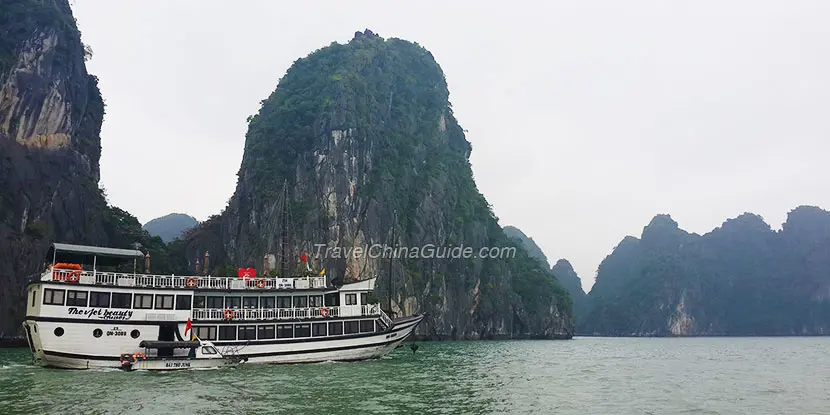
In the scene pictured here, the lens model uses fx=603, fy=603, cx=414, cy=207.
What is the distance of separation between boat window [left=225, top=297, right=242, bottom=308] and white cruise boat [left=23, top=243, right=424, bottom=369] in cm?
5

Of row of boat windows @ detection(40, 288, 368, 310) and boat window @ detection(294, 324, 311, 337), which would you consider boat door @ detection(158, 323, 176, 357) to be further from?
boat window @ detection(294, 324, 311, 337)

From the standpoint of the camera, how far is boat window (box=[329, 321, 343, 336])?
→ 3328 cm

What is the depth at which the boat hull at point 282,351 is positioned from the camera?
90.0 feet

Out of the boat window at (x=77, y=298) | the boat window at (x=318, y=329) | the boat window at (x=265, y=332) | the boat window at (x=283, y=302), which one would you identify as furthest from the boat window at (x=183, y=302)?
the boat window at (x=318, y=329)

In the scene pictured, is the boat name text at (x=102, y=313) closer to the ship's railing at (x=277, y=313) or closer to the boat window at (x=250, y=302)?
the ship's railing at (x=277, y=313)

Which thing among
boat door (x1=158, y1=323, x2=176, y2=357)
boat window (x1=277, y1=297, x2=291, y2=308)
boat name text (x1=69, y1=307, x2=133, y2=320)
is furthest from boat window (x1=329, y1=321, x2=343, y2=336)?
boat name text (x1=69, y1=307, x2=133, y2=320)

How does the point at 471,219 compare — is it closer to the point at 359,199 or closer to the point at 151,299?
the point at 359,199

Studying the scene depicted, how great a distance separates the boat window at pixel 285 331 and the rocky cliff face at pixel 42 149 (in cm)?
3563

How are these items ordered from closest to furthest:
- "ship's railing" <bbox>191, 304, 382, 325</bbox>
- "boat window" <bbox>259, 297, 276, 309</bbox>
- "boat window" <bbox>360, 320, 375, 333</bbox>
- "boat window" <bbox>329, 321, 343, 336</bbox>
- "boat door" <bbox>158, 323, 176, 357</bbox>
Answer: "boat door" <bbox>158, 323, 176, 357</bbox>, "ship's railing" <bbox>191, 304, 382, 325</bbox>, "boat window" <bbox>259, 297, 276, 309</bbox>, "boat window" <bbox>329, 321, 343, 336</bbox>, "boat window" <bbox>360, 320, 375, 333</bbox>

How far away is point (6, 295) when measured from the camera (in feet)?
175

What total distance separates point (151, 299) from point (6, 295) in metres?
33.1

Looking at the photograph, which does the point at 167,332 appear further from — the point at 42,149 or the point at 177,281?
the point at 42,149

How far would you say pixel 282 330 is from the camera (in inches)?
1268

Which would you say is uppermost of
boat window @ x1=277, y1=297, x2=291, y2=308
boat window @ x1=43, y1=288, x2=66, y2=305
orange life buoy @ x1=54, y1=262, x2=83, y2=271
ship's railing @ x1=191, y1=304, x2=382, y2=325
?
orange life buoy @ x1=54, y1=262, x2=83, y2=271
